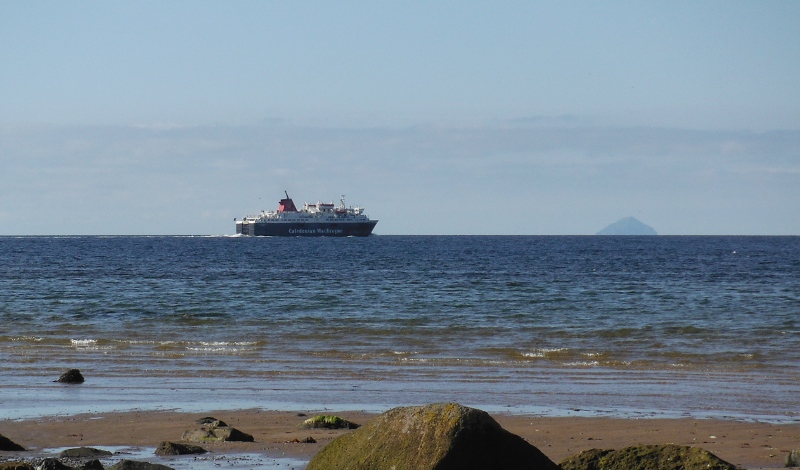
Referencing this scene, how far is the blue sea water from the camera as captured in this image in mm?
11969

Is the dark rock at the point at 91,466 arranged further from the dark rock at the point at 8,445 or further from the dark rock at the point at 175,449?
the dark rock at the point at 8,445

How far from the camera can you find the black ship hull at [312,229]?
149 m

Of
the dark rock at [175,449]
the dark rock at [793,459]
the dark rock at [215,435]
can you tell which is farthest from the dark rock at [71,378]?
the dark rock at [793,459]

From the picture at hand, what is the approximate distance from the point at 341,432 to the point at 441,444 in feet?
12.6

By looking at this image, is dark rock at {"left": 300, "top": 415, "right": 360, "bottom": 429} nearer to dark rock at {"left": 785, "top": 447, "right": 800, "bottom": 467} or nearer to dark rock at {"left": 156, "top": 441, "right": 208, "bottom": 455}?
dark rock at {"left": 156, "top": 441, "right": 208, "bottom": 455}

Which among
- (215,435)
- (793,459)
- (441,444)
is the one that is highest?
(441,444)

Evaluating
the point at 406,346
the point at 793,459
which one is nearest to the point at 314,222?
the point at 406,346

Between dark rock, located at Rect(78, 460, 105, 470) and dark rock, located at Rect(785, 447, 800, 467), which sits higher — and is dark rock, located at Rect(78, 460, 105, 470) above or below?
above

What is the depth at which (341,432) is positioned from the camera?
30.7 ft

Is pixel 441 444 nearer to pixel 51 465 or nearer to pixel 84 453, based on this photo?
pixel 51 465

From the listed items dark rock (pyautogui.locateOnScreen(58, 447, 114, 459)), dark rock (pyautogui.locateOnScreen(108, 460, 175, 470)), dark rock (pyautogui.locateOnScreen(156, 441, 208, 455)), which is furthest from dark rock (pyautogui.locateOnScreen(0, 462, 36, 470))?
dark rock (pyautogui.locateOnScreen(156, 441, 208, 455))

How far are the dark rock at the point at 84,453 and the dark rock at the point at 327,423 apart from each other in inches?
88.0

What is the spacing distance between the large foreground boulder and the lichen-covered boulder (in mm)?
648

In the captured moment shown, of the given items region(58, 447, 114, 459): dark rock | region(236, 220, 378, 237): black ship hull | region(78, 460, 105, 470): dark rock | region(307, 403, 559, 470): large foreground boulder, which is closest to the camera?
region(307, 403, 559, 470): large foreground boulder
